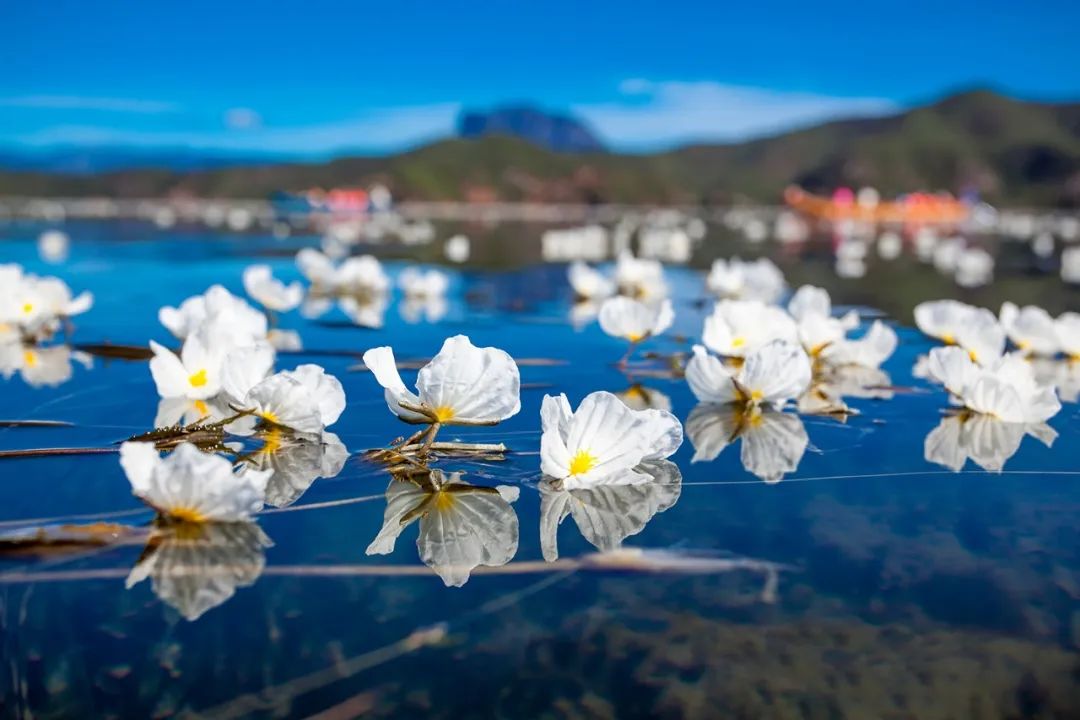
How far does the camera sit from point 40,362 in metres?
3.66

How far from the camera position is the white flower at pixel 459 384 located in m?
1.99

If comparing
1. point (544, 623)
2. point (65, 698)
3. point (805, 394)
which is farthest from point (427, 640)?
point (805, 394)

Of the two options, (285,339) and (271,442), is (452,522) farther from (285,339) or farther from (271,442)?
(285,339)

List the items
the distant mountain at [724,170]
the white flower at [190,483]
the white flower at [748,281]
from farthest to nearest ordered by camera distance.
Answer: the distant mountain at [724,170] < the white flower at [748,281] < the white flower at [190,483]

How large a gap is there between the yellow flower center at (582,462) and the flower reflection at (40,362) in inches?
79.8

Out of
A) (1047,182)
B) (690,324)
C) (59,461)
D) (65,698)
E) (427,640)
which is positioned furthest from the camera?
(1047,182)

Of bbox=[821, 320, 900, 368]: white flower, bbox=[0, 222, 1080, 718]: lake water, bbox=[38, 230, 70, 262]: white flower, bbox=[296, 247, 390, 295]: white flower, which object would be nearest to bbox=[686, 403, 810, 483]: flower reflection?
bbox=[0, 222, 1080, 718]: lake water

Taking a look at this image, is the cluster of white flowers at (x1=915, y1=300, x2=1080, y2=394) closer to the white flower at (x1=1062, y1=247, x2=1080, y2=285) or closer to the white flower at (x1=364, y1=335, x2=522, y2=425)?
the white flower at (x1=364, y1=335, x2=522, y2=425)

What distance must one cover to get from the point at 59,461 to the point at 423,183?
69.3m

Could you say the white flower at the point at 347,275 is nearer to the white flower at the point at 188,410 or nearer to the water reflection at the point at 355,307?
the water reflection at the point at 355,307

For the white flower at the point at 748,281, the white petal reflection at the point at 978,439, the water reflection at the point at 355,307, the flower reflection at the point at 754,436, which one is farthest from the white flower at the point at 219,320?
the white flower at the point at 748,281

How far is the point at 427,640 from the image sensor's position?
1355 millimetres

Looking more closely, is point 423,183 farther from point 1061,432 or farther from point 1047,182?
point 1061,432

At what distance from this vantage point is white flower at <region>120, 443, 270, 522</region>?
1.60m
